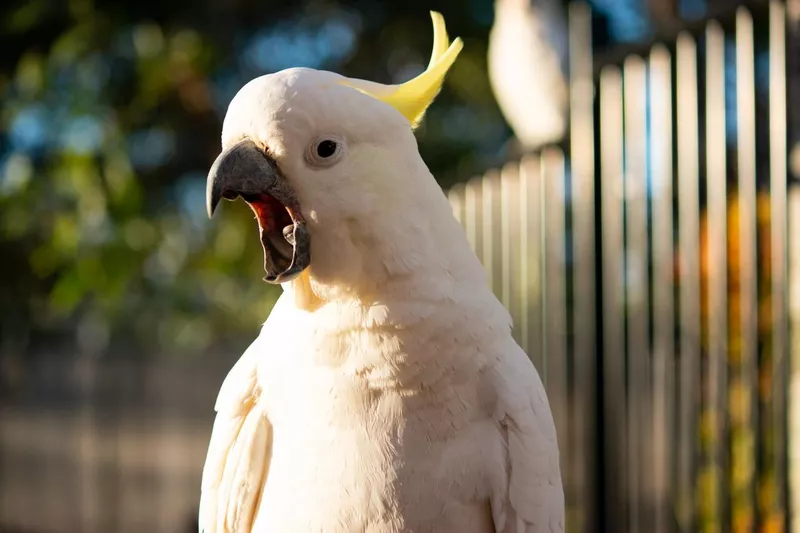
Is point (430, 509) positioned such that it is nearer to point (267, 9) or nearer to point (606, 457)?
point (606, 457)

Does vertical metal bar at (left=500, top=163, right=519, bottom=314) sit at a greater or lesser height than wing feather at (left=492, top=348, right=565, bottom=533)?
greater

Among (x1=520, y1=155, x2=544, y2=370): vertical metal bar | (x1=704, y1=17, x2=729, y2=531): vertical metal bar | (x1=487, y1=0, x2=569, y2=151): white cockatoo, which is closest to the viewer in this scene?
(x1=704, y1=17, x2=729, y2=531): vertical metal bar

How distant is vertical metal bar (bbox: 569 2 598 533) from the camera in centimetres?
232

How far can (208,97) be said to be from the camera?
5316mm

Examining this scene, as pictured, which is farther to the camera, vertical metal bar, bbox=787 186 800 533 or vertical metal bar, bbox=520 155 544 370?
vertical metal bar, bbox=520 155 544 370

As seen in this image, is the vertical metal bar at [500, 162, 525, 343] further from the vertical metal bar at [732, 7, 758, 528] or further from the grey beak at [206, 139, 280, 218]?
the grey beak at [206, 139, 280, 218]

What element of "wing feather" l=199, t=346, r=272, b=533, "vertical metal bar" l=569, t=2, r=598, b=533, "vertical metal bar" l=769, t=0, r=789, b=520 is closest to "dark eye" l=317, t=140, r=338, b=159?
"wing feather" l=199, t=346, r=272, b=533

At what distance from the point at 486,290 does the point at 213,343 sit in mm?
5118

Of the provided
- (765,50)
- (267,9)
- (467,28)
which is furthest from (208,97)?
(765,50)

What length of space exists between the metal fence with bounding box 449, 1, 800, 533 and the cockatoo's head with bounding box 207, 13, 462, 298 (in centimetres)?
94

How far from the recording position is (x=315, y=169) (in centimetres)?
106

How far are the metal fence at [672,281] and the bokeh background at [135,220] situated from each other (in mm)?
2226

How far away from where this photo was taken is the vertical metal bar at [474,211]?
3.30 m

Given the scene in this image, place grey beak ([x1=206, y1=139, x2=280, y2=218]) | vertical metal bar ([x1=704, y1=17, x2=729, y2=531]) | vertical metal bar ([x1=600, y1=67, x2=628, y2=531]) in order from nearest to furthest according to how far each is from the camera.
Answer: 1. grey beak ([x1=206, y1=139, x2=280, y2=218])
2. vertical metal bar ([x1=704, y1=17, x2=729, y2=531])
3. vertical metal bar ([x1=600, y1=67, x2=628, y2=531])
